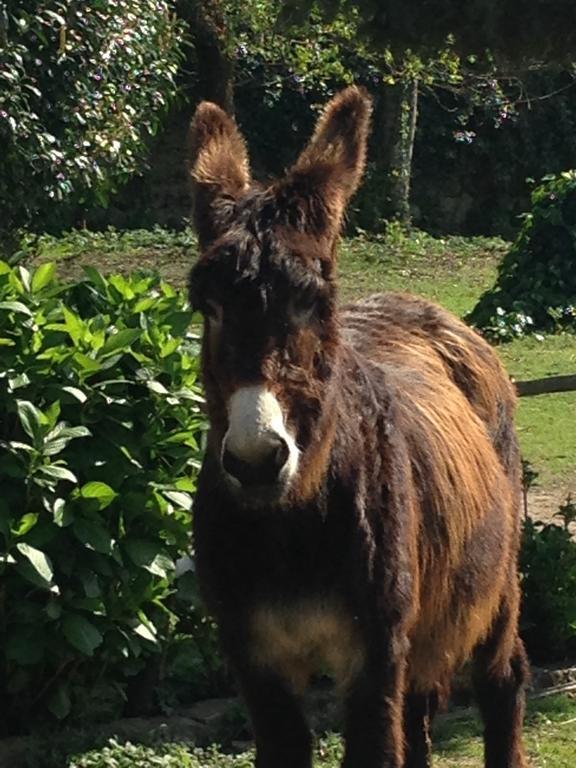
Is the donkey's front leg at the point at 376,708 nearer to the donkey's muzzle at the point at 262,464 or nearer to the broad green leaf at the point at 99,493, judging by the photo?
the donkey's muzzle at the point at 262,464

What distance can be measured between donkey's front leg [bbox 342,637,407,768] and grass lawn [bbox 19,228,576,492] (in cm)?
690

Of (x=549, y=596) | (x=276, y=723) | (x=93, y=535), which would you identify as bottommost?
(x=549, y=596)

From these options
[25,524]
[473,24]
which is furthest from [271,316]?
[473,24]

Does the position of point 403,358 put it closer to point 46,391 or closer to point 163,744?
point 46,391

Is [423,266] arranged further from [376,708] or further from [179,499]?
[376,708]

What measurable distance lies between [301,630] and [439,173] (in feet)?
70.9

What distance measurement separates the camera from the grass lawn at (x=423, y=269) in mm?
12500

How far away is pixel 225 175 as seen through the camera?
4.54 meters

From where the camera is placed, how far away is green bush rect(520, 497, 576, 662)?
718 centimetres

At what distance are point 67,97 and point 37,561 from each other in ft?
15.5

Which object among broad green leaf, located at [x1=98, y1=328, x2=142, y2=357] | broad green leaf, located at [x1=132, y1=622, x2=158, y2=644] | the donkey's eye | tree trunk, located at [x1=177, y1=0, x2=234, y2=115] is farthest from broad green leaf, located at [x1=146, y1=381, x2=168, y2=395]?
tree trunk, located at [x1=177, y1=0, x2=234, y2=115]

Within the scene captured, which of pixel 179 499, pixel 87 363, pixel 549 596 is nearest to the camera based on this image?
pixel 87 363

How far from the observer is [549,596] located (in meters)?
7.17

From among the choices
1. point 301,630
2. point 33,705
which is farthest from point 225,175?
point 33,705
